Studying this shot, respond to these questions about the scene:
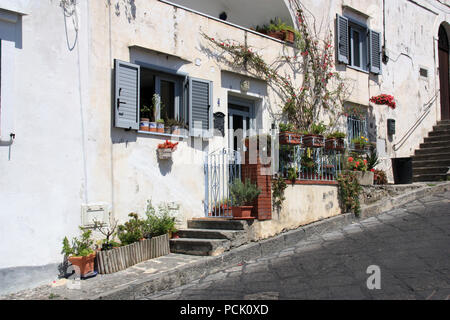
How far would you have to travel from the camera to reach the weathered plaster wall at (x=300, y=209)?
8.00 m

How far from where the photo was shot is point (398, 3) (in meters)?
14.4

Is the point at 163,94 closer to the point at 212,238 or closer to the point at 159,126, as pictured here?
the point at 159,126

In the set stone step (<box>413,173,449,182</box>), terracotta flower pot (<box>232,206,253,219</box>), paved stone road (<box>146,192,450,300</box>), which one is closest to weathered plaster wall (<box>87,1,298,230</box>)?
terracotta flower pot (<box>232,206,253,219</box>)

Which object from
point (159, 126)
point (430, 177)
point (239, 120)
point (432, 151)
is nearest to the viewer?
point (159, 126)

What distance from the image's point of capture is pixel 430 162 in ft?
44.8

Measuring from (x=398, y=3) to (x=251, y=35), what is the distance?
6.82 meters

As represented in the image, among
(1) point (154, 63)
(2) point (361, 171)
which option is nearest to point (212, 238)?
(1) point (154, 63)

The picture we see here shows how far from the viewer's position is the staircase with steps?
13.1 m

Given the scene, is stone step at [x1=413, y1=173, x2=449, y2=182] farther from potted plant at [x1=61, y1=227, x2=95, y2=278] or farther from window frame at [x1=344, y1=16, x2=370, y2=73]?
potted plant at [x1=61, y1=227, x2=95, y2=278]

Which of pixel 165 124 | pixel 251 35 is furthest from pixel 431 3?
pixel 165 124

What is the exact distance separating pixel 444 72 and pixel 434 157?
4.28m

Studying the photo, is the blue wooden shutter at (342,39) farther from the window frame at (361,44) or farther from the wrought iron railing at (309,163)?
the wrought iron railing at (309,163)

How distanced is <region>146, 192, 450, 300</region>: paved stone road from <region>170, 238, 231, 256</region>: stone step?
0.40 m
